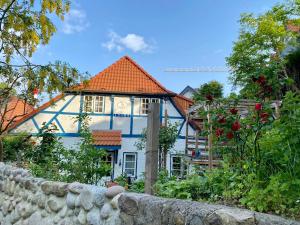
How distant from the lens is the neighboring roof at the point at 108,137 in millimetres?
15427

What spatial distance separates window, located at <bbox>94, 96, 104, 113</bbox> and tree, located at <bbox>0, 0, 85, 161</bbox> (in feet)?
27.5

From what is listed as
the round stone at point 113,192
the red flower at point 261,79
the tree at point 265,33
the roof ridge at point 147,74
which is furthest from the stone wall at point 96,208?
the tree at point 265,33

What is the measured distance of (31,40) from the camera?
22.7 ft

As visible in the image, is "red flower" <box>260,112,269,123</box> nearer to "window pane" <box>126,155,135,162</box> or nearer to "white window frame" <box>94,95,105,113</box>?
"window pane" <box>126,155,135,162</box>

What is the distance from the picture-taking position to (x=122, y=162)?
15.9 meters

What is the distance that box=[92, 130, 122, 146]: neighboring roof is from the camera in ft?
50.6

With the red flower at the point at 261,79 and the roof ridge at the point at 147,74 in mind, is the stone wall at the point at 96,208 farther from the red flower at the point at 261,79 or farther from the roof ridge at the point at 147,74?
the roof ridge at the point at 147,74

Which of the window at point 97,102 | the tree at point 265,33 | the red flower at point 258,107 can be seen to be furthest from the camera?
the tree at point 265,33

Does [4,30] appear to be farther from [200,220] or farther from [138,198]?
[200,220]

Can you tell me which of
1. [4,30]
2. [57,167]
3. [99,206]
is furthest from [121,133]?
[99,206]

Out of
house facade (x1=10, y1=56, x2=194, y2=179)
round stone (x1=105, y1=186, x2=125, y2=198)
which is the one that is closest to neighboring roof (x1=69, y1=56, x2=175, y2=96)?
house facade (x1=10, y1=56, x2=194, y2=179)

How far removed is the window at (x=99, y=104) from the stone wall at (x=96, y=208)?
11313 mm

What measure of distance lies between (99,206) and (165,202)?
0.77 metres

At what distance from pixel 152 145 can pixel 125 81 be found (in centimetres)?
1380
